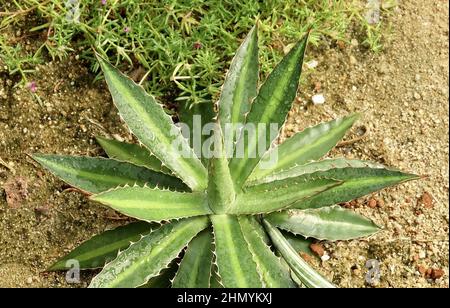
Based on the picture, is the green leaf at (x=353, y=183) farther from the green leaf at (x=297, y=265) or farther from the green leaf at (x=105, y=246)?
the green leaf at (x=105, y=246)

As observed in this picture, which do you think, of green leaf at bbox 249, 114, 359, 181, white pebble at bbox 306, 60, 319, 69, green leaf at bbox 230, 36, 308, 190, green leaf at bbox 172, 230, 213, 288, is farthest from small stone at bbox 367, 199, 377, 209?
green leaf at bbox 172, 230, 213, 288

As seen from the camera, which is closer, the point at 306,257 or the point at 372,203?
the point at 306,257

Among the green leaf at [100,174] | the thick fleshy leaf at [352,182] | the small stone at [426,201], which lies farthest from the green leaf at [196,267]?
the small stone at [426,201]

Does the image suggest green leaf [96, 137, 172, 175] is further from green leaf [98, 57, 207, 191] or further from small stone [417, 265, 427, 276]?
small stone [417, 265, 427, 276]

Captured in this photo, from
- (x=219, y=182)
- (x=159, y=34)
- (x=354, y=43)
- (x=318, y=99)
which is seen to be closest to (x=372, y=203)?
(x=318, y=99)

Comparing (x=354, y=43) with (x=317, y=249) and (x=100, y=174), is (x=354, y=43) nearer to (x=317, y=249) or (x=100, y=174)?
(x=317, y=249)

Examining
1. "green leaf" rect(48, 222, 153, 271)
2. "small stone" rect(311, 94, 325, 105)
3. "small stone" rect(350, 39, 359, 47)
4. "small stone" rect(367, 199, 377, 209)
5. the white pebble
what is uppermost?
"small stone" rect(350, 39, 359, 47)

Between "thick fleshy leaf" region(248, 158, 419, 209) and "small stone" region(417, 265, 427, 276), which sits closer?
"thick fleshy leaf" region(248, 158, 419, 209)
